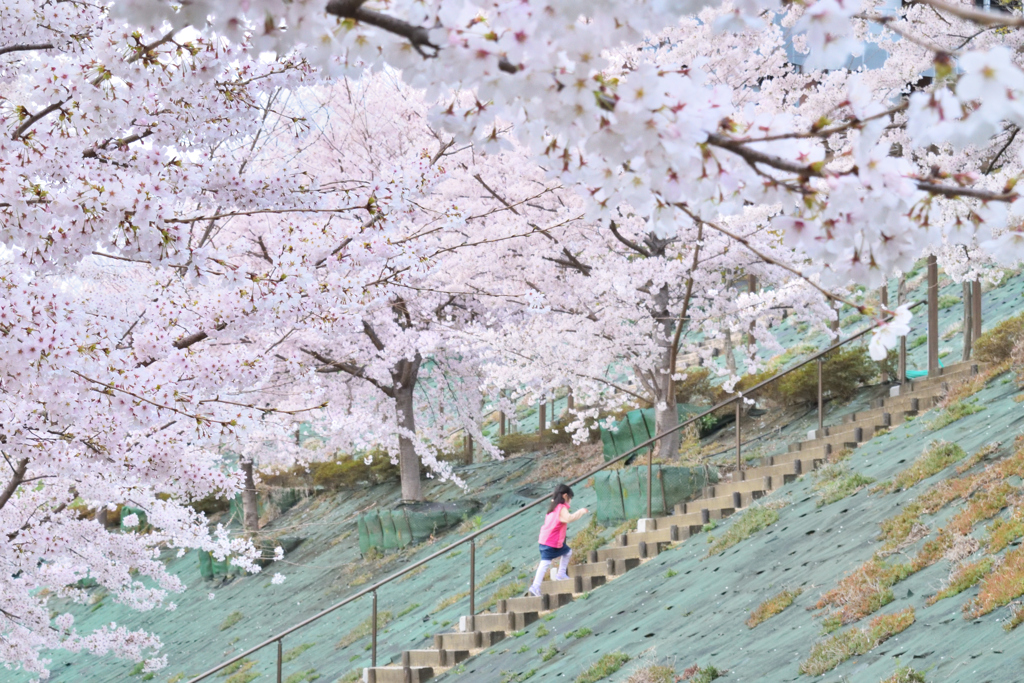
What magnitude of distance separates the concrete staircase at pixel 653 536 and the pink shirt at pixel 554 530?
0.71 metres

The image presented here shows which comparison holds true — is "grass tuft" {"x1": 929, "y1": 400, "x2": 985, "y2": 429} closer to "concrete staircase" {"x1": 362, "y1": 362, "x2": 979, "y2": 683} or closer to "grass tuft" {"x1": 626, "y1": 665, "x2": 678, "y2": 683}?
"concrete staircase" {"x1": 362, "y1": 362, "x2": 979, "y2": 683}

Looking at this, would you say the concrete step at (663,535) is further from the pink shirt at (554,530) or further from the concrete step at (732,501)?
the pink shirt at (554,530)

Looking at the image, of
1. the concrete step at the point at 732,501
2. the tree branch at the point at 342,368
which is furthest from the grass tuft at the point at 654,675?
the tree branch at the point at 342,368

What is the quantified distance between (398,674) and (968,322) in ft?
37.9

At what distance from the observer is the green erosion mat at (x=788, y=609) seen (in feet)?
21.2

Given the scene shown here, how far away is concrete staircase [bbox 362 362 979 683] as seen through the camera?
477 inches

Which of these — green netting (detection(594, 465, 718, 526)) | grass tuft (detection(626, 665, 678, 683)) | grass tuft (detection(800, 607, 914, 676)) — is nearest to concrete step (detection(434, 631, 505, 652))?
green netting (detection(594, 465, 718, 526))

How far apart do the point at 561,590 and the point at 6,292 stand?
8967mm

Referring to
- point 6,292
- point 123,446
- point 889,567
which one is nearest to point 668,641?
point 889,567

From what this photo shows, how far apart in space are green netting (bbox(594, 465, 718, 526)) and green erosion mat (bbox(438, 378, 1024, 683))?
5.48 ft

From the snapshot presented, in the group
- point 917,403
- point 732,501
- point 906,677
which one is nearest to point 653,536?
point 732,501

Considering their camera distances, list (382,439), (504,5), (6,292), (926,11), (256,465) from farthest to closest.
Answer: (256,465) → (382,439) → (926,11) → (6,292) → (504,5)

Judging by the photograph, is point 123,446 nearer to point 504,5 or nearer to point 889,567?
point 504,5

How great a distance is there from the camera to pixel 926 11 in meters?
14.3
